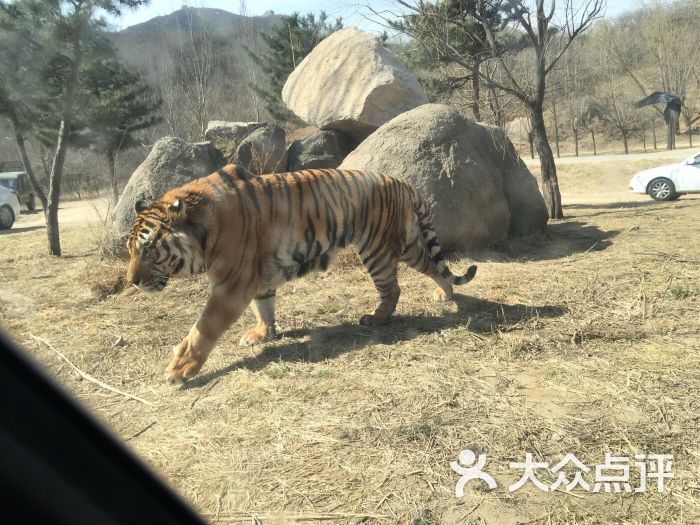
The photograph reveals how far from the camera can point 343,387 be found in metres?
4.16

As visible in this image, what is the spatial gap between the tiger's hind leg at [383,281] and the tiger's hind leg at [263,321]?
952 mm

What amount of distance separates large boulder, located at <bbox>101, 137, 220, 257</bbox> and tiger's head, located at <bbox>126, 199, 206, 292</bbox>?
4.56 m

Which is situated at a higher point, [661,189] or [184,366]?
[661,189]

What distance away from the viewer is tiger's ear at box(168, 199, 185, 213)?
15.0 feet

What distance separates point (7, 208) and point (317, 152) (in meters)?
12.9

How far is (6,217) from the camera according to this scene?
741 inches

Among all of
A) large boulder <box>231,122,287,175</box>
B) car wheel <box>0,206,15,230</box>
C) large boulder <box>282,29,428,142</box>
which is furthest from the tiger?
car wheel <box>0,206,15,230</box>

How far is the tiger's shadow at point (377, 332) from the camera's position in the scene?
4.85m

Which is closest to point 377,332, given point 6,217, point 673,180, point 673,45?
point 673,180

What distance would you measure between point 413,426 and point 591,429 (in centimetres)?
111

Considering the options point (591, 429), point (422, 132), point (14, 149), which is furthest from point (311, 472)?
point (14, 149)

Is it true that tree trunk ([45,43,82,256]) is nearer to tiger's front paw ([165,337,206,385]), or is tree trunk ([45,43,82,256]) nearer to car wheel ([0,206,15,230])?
tiger's front paw ([165,337,206,385])

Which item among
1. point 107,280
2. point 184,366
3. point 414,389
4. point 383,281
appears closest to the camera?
point 414,389

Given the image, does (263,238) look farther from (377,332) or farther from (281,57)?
(281,57)
